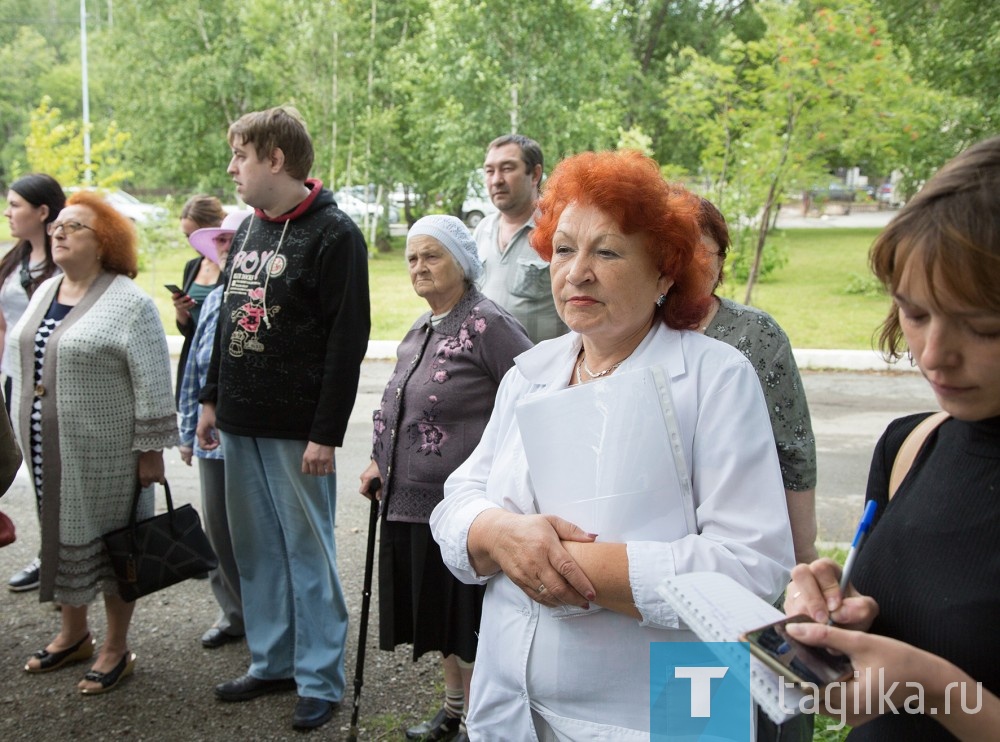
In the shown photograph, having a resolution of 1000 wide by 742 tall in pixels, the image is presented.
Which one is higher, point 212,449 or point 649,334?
point 649,334

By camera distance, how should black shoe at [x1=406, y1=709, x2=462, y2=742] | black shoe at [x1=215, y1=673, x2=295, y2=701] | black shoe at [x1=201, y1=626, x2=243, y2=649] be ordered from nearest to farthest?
black shoe at [x1=406, y1=709, x2=462, y2=742], black shoe at [x1=215, y1=673, x2=295, y2=701], black shoe at [x1=201, y1=626, x2=243, y2=649]

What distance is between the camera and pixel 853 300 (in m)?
15.6

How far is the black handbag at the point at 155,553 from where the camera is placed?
362 cm

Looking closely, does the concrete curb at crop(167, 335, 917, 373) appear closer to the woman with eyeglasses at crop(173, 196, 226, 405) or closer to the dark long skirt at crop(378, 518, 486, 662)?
the woman with eyeglasses at crop(173, 196, 226, 405)

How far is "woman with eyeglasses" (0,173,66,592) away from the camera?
4609 mm

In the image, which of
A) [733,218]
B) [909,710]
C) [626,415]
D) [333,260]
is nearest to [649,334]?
[626,415]

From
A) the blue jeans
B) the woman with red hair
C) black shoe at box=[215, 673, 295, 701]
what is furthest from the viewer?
black shoe at box=[215, 673, 295, 701]

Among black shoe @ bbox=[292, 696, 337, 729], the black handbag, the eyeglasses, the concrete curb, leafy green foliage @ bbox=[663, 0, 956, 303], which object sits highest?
leafy green foliage @ bbox=[663, 0, 956, 303]

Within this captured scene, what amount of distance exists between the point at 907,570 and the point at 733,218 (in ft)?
34.3

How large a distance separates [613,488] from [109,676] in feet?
9.58

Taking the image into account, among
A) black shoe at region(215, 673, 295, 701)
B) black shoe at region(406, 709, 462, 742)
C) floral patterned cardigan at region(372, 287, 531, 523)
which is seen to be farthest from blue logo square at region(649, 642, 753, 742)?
black shoe at region(215, 673, 295, 701)

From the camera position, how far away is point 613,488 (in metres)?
1.75

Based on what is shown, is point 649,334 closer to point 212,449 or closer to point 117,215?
point 212,449

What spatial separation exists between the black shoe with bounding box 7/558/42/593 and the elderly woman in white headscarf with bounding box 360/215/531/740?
2484 mm
